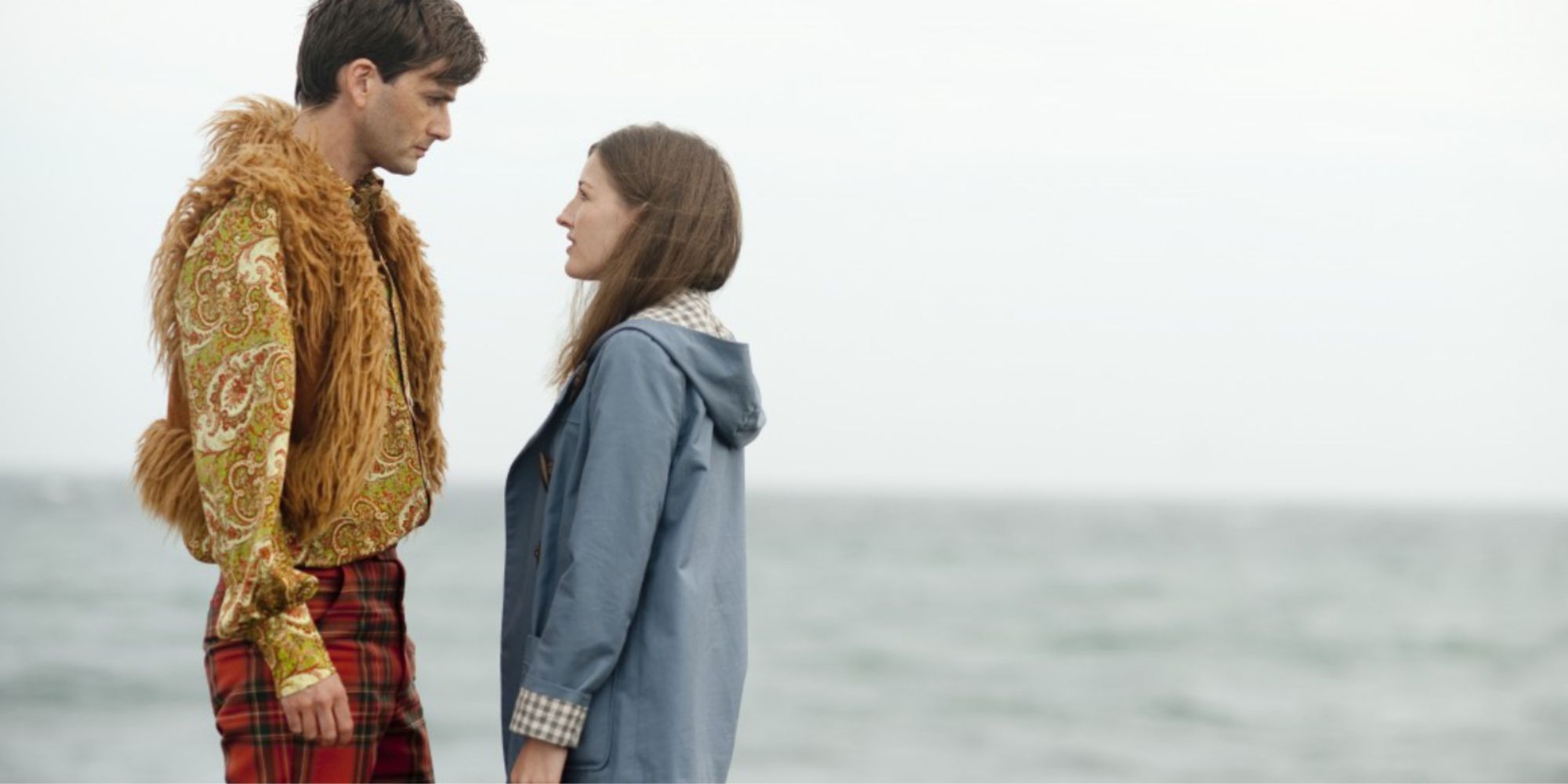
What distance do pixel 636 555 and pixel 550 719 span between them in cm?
23

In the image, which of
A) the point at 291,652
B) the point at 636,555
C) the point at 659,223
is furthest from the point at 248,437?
the point at 659,223

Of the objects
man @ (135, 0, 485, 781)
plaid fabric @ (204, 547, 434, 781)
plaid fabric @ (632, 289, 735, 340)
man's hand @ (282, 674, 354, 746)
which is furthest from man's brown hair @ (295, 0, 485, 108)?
man's hand @ (282, 674, 354, 746)

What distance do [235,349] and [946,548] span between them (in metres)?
27.3

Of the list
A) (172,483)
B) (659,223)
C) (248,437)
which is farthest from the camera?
(659,223)

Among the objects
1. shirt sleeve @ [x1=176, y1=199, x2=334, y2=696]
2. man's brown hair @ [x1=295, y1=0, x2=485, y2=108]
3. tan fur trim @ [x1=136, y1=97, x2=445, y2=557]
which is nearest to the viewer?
shirt sleeve @ [x1=176, y1=199, x2=334, y2=696]

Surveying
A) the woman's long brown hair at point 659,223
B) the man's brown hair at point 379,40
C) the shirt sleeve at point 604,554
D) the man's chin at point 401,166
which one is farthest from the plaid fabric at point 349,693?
the man's brown hair at point 379,40

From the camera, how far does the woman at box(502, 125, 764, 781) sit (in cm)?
207

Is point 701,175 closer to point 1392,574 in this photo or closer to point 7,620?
point 7,620

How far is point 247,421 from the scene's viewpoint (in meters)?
2.01

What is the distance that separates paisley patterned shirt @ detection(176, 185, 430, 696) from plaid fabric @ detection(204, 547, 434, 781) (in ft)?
0.22

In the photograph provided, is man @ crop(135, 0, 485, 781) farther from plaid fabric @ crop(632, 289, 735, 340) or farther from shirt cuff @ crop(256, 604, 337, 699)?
plaid fabric @ crop(632, 289, 735, 340)

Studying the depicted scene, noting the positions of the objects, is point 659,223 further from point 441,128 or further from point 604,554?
point 604,554

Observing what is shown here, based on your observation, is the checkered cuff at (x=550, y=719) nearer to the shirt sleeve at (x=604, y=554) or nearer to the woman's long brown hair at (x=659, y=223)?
the shirt sleeve at (x=604, y=554)

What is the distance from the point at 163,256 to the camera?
211 centimetres
